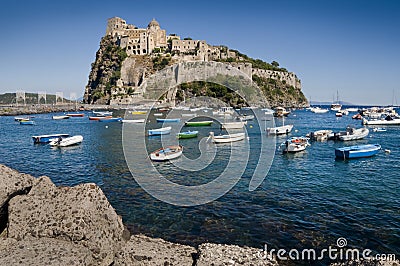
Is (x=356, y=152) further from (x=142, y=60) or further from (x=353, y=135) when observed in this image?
(x=142, y=60)

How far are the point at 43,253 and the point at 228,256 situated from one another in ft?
12.5

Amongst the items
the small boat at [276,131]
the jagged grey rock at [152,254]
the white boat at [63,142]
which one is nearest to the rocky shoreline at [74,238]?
the jagged grey rock at [152,254]

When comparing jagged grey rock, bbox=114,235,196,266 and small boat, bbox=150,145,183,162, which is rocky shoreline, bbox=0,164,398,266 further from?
small boat, bbox=150,145,183,162

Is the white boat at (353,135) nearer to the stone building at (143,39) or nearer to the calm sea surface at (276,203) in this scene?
the calm sea surface at (276,203)

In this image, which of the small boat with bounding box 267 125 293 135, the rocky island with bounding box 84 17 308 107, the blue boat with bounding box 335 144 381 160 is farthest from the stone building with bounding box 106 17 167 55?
the blue boat with bounding box 335 144 381 160

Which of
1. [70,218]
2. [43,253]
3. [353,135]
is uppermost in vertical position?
[353,135]

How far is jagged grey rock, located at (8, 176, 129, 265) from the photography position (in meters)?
6.65

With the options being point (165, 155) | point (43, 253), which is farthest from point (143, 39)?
point (43, 253)

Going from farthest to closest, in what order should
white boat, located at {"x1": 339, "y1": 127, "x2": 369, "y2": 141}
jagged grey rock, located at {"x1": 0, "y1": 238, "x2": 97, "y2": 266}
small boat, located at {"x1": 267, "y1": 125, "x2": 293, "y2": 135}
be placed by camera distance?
small boat, located at {"x1": 267, "y1": 125, "x2": 293, "y2": 135} → white boat, located at {"x1": 339, "y1": 127, "x2": 369, "y2": 141} → jagged grey rock, located at {"x1": 0, "y1": 238, "x2": 97, "y2": 266}

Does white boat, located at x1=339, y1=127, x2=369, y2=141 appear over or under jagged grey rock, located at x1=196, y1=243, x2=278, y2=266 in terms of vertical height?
over

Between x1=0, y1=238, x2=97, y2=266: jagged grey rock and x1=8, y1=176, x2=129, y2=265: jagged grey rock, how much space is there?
0.21 metres

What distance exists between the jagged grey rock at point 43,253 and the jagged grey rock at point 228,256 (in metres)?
2.46

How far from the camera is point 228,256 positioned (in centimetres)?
620

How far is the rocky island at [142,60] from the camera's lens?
120 m
